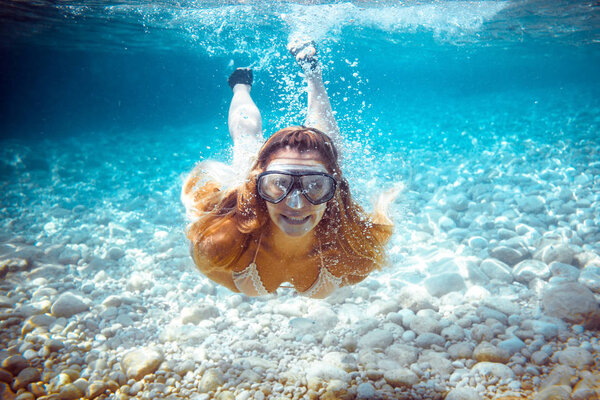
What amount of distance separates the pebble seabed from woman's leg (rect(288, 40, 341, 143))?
2.49 meters

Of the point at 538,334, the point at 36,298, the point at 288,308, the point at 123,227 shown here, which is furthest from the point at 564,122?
the point at 36,298

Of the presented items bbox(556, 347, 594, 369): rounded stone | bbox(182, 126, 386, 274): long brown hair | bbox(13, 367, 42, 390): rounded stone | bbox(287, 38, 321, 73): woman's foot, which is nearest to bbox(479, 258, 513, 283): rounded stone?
bbox(556, 347, 594, 369): rounded stone

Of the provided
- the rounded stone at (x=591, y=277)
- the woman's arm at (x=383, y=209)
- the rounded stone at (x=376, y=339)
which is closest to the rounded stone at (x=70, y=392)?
the rounded stone at (x=376, y=339)

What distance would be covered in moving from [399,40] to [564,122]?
17.0m

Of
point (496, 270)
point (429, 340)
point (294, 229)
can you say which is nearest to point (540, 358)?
point (429, 340)

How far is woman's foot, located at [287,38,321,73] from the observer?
5.47 meters

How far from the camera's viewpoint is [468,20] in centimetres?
1953

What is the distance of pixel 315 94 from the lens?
5121mm

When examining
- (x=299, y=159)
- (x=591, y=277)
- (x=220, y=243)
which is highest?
(x=299, y=159)

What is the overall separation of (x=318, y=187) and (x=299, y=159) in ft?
0.94

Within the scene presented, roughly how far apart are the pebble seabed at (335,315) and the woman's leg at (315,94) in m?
2.49

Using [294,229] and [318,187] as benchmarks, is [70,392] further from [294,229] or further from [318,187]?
[318,187]

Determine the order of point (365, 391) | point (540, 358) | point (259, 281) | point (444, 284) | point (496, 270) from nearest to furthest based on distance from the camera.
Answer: point (365, 391), point (540, 358), point (259, 281), point (444, 284), point (496, 270)

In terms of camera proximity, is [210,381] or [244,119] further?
[244,119]
